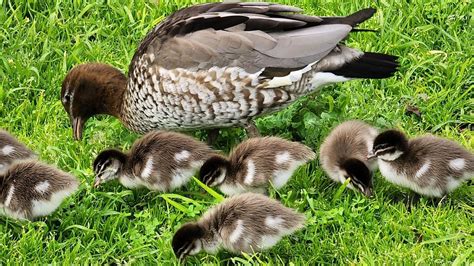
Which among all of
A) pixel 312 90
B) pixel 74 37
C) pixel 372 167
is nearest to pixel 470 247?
pixel 372 167

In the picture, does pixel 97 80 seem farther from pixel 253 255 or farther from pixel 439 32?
pixel 439 32

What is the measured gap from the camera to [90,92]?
611 cm

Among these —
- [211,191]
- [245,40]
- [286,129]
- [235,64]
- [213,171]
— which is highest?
[245,40]

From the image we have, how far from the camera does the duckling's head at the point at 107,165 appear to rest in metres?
5.45

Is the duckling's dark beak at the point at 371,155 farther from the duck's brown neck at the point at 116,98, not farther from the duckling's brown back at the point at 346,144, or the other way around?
the duck's brown neck at the point at 116,98

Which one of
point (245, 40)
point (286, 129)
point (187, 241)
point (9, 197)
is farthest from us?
point (286, 129)

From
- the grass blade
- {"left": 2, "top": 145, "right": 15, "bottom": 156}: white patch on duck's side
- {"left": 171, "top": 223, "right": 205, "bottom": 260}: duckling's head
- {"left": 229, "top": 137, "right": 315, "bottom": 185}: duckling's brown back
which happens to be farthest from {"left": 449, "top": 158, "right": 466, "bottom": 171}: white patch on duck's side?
{"left": 2, "top": 145, "right": 15, "bottom": 156}: white patch on duck's side

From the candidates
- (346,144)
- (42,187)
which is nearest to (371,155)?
(346,144)

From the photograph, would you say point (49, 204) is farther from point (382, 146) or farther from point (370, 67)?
point (370, 67)

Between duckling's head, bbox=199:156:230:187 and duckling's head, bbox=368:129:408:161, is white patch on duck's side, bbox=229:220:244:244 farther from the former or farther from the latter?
duckling's head, bbox=368:129:408:161

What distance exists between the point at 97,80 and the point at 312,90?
1319 millimetres

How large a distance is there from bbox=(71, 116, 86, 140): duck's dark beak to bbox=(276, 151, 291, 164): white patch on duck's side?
4.36ft

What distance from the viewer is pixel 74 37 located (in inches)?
273

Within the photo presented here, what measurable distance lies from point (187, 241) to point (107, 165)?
0.80m
